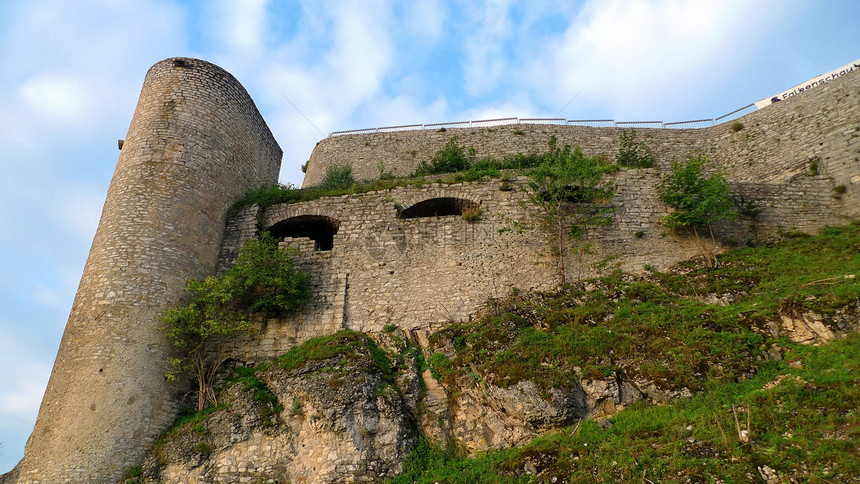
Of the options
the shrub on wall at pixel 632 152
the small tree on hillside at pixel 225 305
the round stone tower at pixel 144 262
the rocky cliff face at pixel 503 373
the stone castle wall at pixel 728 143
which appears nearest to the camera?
the rocky cliff face at pixel 503 373

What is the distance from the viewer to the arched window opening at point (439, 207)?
16.0 m

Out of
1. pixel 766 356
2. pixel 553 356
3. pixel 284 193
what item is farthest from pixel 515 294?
pixel 284 193

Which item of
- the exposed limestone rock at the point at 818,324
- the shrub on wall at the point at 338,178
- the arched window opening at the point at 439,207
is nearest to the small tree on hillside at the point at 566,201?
the arched window opening at the point at 439,207

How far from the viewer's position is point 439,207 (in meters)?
16.6

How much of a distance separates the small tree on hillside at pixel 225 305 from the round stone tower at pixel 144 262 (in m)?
0.45

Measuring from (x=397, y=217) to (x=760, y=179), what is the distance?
12525 mm

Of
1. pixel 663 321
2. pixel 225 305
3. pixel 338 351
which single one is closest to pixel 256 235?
pixel 225 305

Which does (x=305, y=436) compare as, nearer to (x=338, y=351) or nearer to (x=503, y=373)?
(x=338, y=351)

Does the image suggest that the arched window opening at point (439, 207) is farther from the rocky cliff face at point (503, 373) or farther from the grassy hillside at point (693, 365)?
the rocky cliff face at point (503, 373)

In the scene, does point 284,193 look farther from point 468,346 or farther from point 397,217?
point 468,346

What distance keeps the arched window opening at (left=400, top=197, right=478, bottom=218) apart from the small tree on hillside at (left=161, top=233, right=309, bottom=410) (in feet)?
12.8

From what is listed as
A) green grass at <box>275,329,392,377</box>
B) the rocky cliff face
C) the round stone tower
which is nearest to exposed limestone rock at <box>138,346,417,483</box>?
the rocky cliff face

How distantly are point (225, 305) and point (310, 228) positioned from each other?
13.0 ft

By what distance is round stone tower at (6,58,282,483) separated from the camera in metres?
11.4
